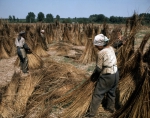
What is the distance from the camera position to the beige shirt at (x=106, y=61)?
2721 mm

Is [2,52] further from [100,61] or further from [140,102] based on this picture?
[140,102]

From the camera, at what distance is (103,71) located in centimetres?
281

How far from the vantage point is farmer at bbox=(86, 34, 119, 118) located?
2.74 m

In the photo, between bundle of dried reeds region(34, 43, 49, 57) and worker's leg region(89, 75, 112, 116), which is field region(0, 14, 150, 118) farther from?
bundle of dried reeds region(34, 43, 49, 57)

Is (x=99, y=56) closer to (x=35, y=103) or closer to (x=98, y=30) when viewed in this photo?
(x=35, y=103)

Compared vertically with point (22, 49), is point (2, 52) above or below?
below

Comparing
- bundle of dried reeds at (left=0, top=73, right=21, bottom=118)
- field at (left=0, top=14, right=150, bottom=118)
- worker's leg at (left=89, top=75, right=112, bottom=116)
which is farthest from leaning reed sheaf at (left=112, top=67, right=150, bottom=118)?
bundle of dried reeds at (left=0, top=73, right=21, bottom=118)

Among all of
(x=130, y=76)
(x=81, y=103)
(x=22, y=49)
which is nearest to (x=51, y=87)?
(x=81, y=103)


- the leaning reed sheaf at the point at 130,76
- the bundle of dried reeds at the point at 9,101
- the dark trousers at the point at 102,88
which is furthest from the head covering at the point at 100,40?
the bundle of dried reeds at the point at 9,101

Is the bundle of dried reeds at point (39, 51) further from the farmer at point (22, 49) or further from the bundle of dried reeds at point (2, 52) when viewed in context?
the farmer at point (22, 49)

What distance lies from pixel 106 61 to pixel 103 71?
0.18 meters

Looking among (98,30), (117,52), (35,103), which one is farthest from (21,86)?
(98,30)

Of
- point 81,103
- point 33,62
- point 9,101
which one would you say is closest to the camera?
point 81,103

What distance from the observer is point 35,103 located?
354cm
